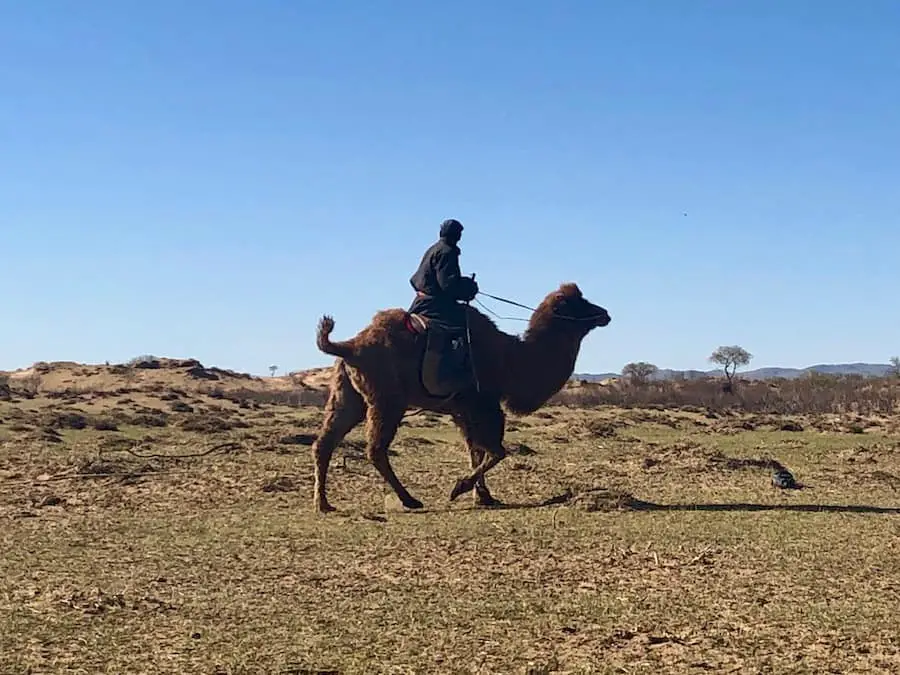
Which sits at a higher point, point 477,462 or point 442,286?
point 442,286

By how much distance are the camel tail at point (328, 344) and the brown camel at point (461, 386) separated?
0.04ft

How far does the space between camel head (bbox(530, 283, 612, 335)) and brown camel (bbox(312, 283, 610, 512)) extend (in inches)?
0.5

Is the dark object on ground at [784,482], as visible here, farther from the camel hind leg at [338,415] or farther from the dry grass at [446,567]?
the camel hind leg at [338,415]

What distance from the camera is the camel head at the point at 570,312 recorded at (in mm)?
14594

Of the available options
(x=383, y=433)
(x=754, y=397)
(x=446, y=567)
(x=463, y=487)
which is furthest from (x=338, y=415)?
(x=754, y=397)

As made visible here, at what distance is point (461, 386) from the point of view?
13.7m

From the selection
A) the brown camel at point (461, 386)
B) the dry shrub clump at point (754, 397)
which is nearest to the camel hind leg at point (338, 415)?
the brown camel at point (461, 386)

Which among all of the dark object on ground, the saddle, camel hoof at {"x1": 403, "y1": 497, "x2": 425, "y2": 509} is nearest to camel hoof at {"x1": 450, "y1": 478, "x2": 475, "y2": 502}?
camel hoof at {"x1": 403, "y1": 497, "x2": 425, "y2": 509}

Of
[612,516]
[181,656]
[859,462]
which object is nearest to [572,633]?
[181,656]

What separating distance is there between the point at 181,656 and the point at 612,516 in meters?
6.43

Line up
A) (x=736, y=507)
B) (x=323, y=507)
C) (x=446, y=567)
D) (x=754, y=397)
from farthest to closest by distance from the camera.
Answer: (x=754, y=397) → (x=323, y=507) → (x=736, y=507) → (x=446, y=567)

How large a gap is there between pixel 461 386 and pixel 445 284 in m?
1.26

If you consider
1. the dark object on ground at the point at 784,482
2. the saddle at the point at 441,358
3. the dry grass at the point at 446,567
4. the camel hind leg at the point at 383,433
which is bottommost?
the dry grass at the point at 446,567

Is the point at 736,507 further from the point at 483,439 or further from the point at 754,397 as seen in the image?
the point at 754,397
